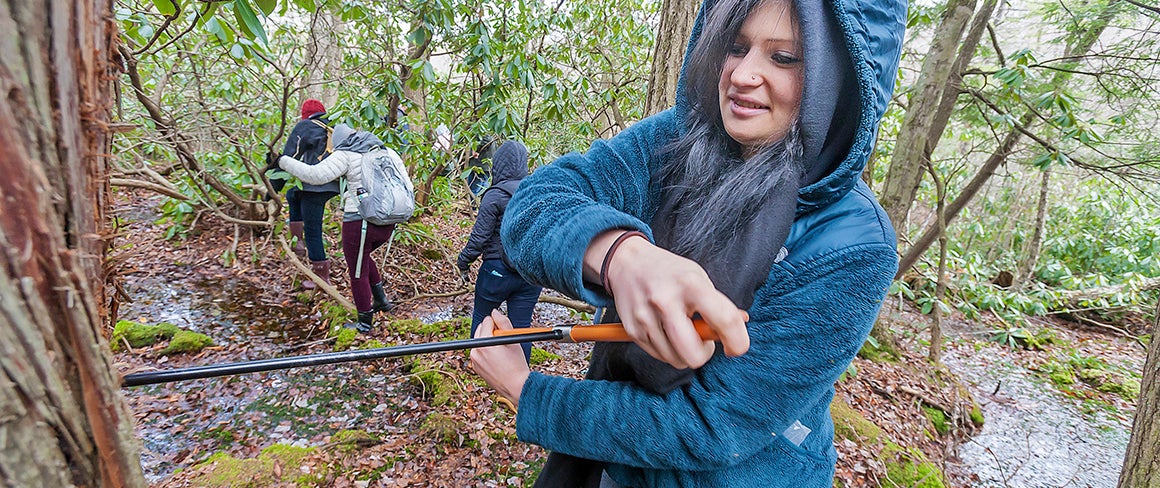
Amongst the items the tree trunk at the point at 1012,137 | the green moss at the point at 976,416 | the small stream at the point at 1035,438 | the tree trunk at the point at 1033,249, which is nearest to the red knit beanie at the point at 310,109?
the tree trunk at the point at 1012,137

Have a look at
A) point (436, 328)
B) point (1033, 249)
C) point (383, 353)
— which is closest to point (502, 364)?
point (383, 353)

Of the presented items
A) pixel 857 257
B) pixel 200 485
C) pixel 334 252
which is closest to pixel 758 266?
pixel 857 257

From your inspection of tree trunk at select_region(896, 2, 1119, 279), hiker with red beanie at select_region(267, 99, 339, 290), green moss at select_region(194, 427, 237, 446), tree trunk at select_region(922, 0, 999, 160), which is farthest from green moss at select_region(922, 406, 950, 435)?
hiker with red beanie at select_region(267, 99, 339, 290)

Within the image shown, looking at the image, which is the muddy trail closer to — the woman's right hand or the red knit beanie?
the woman's right hand

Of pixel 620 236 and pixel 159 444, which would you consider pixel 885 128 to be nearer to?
pixel 620 236

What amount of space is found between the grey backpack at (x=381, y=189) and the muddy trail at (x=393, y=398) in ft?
3.33

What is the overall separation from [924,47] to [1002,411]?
4.04 metres

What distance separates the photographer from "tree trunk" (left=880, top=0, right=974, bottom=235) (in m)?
3.88

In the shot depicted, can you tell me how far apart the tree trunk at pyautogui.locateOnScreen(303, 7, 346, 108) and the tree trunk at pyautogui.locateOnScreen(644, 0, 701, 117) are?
11.3 ft

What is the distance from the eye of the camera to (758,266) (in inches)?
30.0

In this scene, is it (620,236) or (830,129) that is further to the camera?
(830,129)

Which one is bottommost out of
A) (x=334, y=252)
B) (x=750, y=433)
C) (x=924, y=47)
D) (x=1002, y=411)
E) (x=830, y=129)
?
(x=1002, y=411)

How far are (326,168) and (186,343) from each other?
163 centimetres

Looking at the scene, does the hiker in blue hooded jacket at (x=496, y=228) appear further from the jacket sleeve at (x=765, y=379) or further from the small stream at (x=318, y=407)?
the jacket sleeve at (x=765, y=379)
